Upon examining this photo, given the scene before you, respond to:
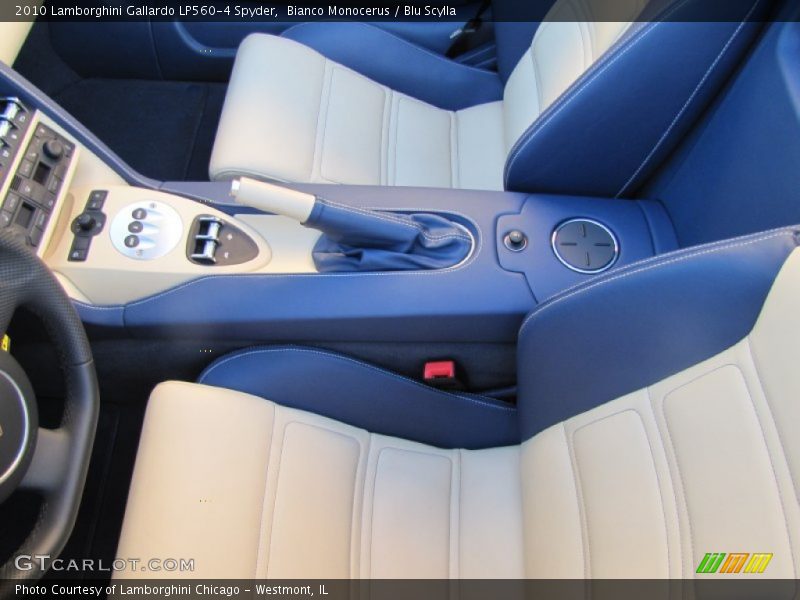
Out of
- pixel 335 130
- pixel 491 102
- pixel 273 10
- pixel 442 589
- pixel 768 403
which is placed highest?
pixel 273 10

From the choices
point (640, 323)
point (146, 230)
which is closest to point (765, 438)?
point (640, 323)

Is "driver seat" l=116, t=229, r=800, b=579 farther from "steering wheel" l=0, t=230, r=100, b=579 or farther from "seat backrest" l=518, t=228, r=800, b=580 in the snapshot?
"steering wheel" l=0, t=230, r=100, b=579

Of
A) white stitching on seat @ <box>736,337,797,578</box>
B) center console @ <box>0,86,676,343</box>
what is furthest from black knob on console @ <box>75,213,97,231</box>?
white stitching on seat @ <box>736,337,797,578</box>

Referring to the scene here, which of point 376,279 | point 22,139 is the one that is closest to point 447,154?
point 376,279

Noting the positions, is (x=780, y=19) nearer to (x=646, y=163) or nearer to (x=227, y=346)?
(x=646, y=163)

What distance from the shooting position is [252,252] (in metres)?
1.06

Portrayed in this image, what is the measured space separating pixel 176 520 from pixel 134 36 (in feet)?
3.92

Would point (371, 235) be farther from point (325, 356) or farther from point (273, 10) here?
point (273, 10)

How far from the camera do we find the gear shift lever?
96 cm

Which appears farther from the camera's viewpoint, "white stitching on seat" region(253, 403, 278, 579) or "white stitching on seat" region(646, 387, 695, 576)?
"white stitching on seat" region(253, 403, 278, 579)

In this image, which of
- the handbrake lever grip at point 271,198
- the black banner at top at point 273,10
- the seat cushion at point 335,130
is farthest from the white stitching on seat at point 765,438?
the black banner at top at point 273,10

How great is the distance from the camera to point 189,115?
1.83 meters

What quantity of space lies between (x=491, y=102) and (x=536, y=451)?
75 centimetres

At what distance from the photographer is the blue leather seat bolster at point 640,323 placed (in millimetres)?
732
